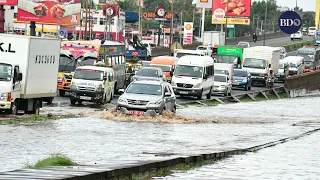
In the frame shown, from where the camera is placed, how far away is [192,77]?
52.6 m

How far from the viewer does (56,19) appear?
10300 cm

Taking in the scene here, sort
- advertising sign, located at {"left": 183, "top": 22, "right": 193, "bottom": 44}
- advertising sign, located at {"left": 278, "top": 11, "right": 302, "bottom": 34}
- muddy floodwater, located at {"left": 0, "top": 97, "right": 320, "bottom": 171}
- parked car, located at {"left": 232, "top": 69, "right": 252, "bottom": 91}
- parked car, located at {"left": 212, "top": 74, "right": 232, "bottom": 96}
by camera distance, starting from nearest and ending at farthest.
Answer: muddy floodwater, located at {"left": 0, "top": 97, "right": 320, "bottom": 171} → advertising sign, located at {"left": 278, "top": 11, "right": 302, "bottom": 34} → parked car, located at {"left": 212, "top": 74, "right": 232, "bottom": 96} → parked car, located at {"left": 232, "top": 69, "right": 252, "bottom": 91} → advertising sign, located at {"left": 183, "top": 22, "right": 193, "bottom": 44}

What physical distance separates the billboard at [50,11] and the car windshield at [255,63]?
31786 mm

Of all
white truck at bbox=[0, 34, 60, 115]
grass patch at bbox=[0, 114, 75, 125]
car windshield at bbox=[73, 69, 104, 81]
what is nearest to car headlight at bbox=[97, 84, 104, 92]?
car windshield at bbox=[73, 69, 104, 81]

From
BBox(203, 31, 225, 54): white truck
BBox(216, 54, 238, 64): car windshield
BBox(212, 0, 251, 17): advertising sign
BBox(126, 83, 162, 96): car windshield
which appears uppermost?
BBox(212, 0, 251, 17): advertising sign

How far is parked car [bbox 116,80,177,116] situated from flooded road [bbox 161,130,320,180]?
437 inches

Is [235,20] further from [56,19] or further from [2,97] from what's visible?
[2,97]

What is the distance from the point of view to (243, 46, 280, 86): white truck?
2876 inches

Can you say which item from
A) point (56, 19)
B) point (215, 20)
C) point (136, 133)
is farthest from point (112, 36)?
point (136, 133)

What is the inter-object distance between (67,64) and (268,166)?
34.7 metres

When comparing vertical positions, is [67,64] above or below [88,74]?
above

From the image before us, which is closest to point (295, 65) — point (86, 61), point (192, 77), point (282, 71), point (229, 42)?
point (282, 71)

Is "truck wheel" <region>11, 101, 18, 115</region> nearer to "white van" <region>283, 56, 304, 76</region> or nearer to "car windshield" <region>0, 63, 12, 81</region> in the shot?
"car windshield" <region>0, 63, 12, 81</region>

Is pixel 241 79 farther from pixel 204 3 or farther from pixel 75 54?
pixel 204 3
